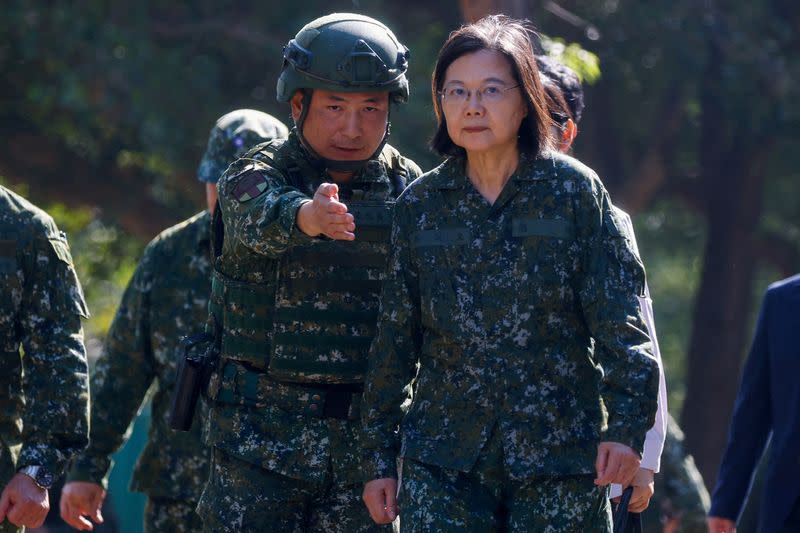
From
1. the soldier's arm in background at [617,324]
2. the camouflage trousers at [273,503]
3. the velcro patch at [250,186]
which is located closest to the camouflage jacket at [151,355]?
the camouflage trousers at [273,503]

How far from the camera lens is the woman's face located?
4656 mm

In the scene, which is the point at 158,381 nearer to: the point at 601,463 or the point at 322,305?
the point at 322,305

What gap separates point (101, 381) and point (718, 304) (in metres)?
10.2

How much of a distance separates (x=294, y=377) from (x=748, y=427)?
1.62 meters

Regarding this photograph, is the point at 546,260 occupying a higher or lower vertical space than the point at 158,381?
higher

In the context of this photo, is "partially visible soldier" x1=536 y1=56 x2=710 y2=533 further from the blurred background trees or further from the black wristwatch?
the blurred background trees

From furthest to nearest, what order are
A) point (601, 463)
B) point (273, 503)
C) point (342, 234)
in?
point (273, 503)
point (342, 234)
point (601, 463)

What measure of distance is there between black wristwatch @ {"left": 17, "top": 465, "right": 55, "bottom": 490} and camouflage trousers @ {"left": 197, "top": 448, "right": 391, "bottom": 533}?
1.63 feet

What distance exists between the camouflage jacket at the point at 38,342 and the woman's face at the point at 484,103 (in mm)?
1525

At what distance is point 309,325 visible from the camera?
5.14 metres

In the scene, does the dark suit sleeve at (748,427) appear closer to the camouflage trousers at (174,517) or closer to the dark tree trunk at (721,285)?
the camouflage trousers at (174,517)

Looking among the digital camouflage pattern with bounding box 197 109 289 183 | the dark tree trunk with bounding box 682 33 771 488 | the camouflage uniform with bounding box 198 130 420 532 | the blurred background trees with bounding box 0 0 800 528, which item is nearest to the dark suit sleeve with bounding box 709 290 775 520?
the camouflage uniform with bounding box 198 130 420 532

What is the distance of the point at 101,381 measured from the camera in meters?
6.72

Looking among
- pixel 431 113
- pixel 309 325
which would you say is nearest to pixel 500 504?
pixel 309 325
